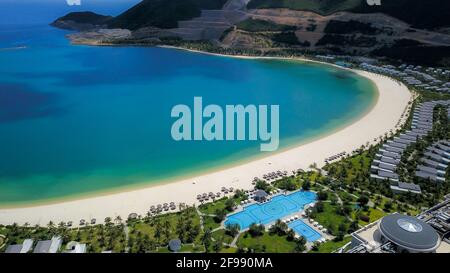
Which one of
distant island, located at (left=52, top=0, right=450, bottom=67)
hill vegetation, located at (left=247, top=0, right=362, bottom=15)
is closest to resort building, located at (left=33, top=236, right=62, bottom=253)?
distant island, located at (left=52, top=0, right=450, bottom=67)

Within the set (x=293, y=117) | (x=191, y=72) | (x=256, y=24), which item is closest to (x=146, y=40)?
(x=256, y=24)

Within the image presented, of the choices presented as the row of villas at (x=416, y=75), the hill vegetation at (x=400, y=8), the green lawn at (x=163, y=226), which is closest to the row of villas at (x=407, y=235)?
the green lawn at (x=163, y=226)

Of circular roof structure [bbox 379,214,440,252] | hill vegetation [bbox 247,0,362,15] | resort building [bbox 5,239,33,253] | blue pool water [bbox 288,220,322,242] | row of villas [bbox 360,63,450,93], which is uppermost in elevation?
hill vegetation [bbox 247,0,362,15]

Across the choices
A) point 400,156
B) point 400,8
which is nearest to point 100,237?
point 400,156

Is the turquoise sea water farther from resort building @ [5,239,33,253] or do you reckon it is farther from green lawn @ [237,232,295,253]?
green lawn @ [237,232,295,253]

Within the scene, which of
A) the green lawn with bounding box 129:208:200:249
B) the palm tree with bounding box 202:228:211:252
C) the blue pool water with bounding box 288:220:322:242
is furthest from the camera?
the blue pool water with bounding box 288:220:322:242
